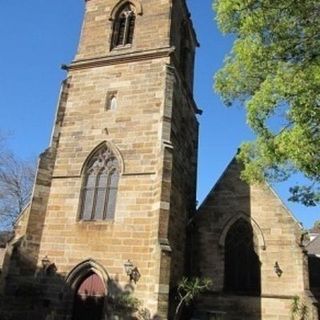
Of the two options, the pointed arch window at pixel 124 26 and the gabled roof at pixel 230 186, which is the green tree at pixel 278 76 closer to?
the gabled roof at pixel 230 186

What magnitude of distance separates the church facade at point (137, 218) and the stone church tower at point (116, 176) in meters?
0.04

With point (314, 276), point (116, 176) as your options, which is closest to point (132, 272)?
point (116, 176)

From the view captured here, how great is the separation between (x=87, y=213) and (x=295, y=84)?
9109 millimetres

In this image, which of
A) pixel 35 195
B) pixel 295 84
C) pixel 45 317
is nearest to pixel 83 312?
pixel 45 317

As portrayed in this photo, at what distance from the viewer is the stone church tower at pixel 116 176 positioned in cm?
1329

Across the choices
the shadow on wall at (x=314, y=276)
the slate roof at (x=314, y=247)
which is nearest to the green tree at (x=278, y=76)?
the shadow on wall at (x=314, y=276)

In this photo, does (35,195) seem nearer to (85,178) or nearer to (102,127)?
(85,178)

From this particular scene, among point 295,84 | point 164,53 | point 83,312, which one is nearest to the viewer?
point 295,84

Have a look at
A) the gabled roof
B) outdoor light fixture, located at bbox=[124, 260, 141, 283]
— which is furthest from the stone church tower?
the gabled roof

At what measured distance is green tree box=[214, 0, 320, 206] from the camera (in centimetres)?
801

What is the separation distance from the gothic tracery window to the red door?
186 inches

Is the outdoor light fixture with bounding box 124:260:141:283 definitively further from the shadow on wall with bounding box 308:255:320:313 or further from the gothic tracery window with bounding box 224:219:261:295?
the shadow on wall with bounding box 308:255:320:313

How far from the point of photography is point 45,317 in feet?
43.8

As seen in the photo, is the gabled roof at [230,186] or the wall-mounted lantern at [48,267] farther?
the gabled roof at [230,186]
